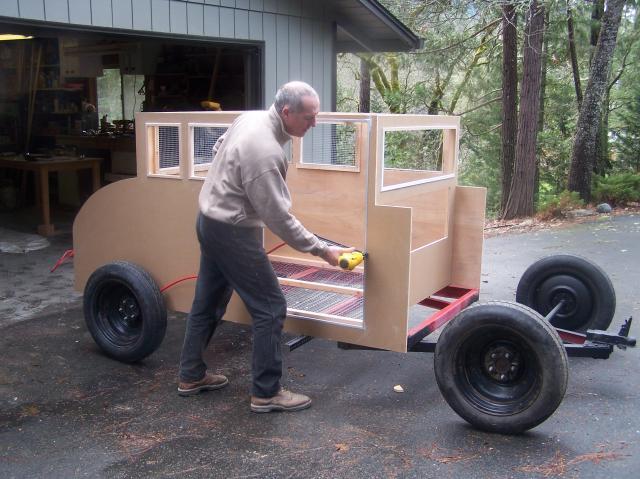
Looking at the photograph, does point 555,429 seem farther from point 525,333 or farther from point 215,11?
point 215,11

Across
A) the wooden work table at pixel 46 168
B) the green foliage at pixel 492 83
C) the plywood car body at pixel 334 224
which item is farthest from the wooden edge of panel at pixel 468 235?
the green foliage at pixel 492 83

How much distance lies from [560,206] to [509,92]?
249 centimetres

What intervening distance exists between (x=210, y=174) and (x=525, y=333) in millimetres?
1855

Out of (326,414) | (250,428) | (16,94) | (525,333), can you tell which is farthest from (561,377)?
(16,94)

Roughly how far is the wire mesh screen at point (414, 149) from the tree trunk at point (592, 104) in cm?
512

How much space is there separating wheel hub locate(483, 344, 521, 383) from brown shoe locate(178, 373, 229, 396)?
1623mm

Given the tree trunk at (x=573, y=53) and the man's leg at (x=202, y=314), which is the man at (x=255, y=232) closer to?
the man's leg at (x=202, y=314)

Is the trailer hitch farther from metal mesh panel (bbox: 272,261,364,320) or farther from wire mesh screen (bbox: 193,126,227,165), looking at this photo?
wire mesh screen (bbox: 193,126,227,165)

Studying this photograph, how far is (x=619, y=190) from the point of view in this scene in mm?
12570

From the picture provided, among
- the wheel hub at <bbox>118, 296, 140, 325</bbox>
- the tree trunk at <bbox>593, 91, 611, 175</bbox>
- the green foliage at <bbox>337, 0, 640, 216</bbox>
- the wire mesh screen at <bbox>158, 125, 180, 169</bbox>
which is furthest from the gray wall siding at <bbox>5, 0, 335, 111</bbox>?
the tree trunk at <bbox>593, 91, 611, 175</bbox>

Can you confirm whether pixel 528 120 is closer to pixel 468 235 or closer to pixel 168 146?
pixel 468 235

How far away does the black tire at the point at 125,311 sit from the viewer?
4352 mm

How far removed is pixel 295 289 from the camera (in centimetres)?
492

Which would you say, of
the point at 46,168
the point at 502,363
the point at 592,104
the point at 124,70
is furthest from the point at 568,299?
the point at 124,70
